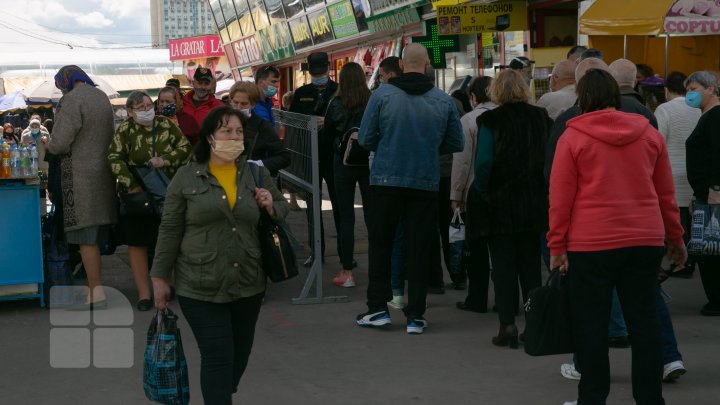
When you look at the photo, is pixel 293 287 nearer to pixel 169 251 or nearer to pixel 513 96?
pixel 513 96

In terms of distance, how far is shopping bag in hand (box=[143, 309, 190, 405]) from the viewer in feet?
15.7

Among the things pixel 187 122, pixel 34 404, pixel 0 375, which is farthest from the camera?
pixel 187 122

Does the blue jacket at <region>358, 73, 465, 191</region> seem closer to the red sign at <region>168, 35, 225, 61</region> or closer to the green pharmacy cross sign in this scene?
the green pharmacy cross sign

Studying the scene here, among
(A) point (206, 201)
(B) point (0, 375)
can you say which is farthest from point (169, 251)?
(B) point (0, 375)

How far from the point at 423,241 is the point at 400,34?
1559 centimetres

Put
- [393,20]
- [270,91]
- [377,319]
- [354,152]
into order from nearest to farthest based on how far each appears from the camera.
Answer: [377,319], [354,152], [270,91], [393,20]

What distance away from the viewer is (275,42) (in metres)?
32.6

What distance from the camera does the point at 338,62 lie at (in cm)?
2775

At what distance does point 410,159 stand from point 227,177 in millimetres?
2392

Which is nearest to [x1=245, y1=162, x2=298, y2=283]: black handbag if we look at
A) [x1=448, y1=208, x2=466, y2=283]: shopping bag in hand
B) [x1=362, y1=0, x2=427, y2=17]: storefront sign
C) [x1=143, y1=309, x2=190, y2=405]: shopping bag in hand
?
[x1=143, y1=309, x2=190, y2=405]: shopping bag in hand

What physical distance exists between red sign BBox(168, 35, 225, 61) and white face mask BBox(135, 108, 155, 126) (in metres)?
49.7

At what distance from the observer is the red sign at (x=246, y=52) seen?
36.0 m

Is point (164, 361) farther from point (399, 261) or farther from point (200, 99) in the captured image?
point (200, 99)

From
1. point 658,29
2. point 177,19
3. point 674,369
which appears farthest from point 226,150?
point 177,19
